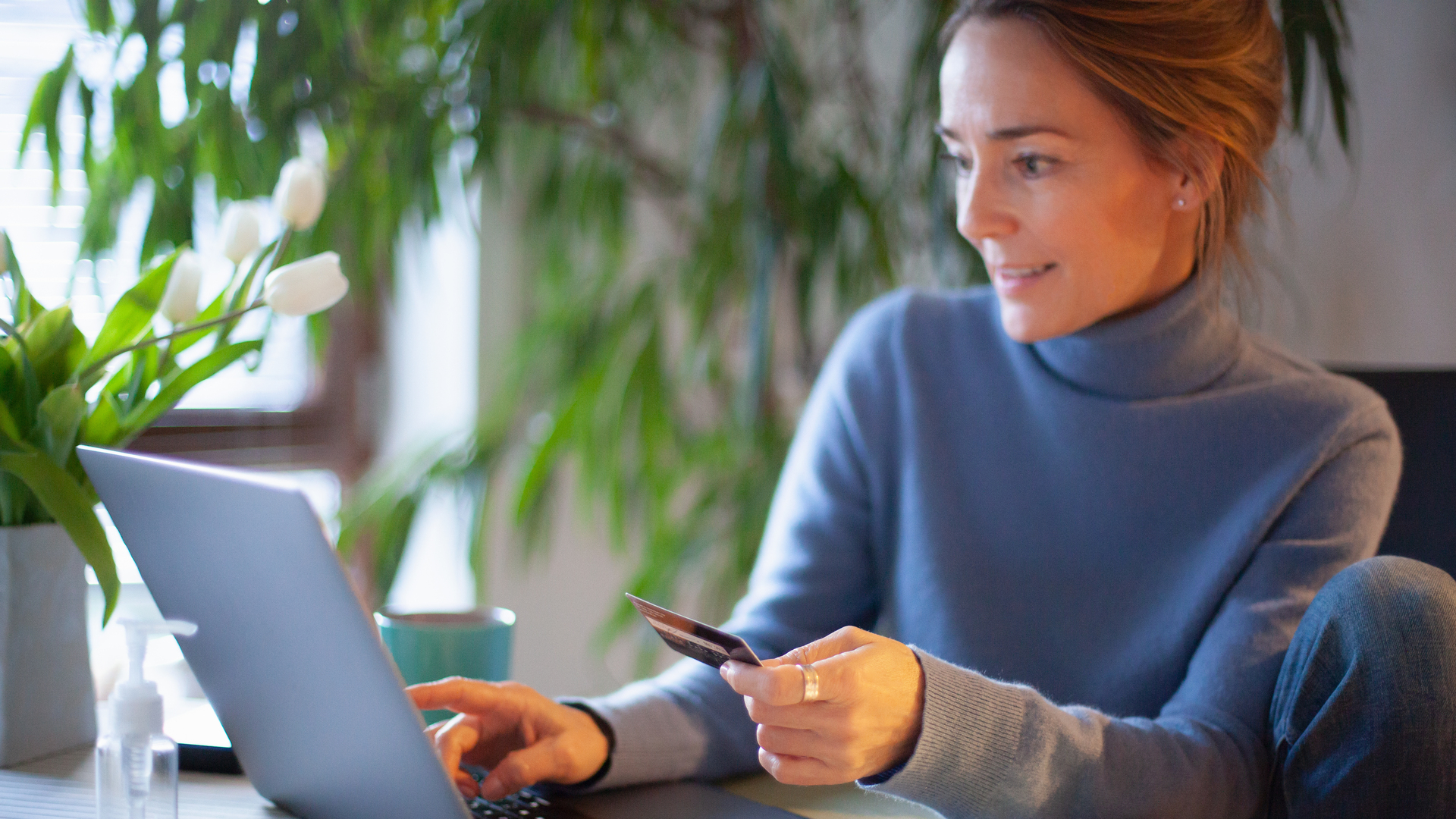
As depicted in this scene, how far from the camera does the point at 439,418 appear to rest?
221 cm

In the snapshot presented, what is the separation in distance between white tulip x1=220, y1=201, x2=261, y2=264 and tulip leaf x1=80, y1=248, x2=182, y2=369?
0.04 m

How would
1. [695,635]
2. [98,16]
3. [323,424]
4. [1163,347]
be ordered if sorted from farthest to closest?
[323,424] < [98,16] < [1163,347] < [695,635]

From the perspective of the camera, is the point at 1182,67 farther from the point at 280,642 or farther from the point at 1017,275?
the point at 280,642

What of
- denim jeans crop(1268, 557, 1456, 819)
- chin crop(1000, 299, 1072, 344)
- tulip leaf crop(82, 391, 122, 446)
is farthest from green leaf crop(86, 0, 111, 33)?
denim jeans crop(1268, 557, 1456, 819)

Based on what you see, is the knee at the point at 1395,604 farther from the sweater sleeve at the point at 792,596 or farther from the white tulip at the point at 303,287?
the white tulip at the point at 303,287

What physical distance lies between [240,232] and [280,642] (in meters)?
0.41

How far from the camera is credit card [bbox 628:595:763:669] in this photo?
1.77ft

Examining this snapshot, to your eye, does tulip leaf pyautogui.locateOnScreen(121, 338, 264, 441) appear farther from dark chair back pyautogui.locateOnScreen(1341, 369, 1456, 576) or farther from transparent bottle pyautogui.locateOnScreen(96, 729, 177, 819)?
dark chair back pyautogui.locateOnScreen(1341, 369, 1456, 576)

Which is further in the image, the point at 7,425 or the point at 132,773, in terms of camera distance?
the point at 7,425

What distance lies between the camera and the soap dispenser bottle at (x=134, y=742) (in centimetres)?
58

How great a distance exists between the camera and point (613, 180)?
1.64m

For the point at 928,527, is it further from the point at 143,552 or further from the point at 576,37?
the point at 576,37

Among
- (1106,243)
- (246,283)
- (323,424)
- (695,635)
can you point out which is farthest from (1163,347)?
(323,424)

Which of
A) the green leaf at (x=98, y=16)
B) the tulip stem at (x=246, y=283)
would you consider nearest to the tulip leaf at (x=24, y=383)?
the tulip stem at (x=246, y=283)
